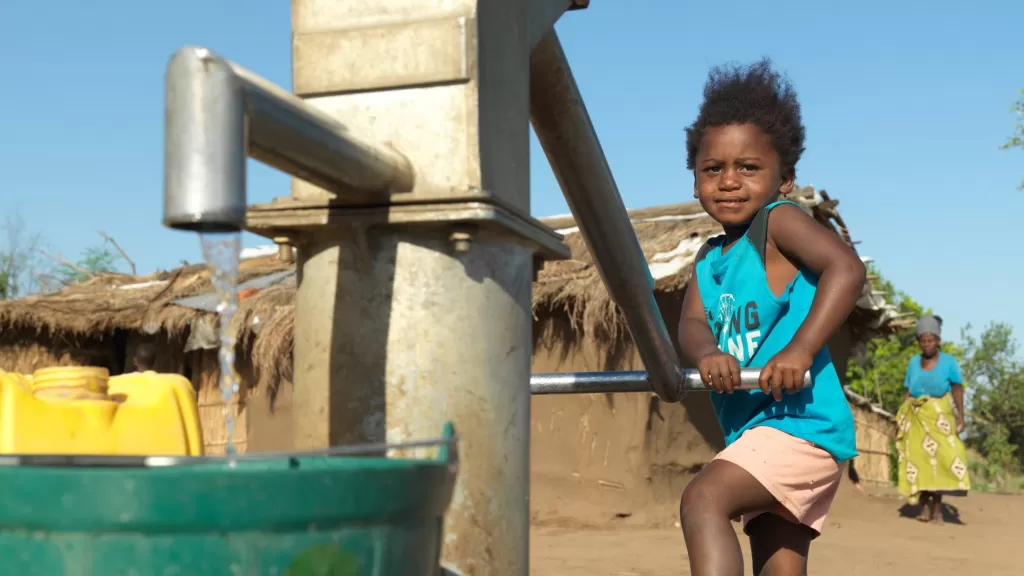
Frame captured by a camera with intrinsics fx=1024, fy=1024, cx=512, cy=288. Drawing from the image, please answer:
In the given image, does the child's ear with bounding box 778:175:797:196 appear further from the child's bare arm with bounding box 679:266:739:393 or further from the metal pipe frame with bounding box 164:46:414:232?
the metal pipe frame with bounding box 164:46:414:232

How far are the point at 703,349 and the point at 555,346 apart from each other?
19.5 ft

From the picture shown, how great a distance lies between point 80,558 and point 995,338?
2741cm

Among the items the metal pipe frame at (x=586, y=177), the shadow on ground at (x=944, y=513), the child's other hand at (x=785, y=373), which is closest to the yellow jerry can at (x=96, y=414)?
the metal pipe frame at (x=586, y=177)

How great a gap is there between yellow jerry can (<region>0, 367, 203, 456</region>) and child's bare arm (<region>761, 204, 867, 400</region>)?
3.14ft

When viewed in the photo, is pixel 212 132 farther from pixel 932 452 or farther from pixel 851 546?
pixel 932 452

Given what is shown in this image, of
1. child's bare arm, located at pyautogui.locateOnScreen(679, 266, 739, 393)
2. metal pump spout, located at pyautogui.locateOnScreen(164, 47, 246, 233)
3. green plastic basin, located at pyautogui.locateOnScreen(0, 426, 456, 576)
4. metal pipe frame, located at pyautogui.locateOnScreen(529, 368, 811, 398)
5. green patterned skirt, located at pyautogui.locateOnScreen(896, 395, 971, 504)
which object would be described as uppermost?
metal pump spout, located at pyautogui.locateOnScreen(164, 47, 246, 233)

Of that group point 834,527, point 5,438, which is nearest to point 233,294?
point 5,438

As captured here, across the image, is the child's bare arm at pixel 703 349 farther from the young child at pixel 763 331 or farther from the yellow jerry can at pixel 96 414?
the yellow jerry can at pixel 96 414

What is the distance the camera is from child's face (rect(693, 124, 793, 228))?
2105 millimetres

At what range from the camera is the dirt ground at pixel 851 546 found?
601cm

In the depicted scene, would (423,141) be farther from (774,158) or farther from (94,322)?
(94,322)

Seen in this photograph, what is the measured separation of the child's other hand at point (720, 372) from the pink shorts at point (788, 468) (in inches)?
5.4

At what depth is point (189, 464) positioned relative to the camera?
0.70m

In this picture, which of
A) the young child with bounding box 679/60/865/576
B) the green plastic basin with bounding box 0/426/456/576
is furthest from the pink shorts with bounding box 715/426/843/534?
the green plastic basin with bounding box 0/426/456/576
